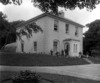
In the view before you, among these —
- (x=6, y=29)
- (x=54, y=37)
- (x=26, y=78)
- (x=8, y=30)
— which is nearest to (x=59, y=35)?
(x=54, y=37)

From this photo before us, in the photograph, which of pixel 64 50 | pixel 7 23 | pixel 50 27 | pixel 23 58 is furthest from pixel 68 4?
pixel 64 50

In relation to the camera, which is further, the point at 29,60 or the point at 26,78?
the point at 29,60

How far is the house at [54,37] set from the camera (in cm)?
2702

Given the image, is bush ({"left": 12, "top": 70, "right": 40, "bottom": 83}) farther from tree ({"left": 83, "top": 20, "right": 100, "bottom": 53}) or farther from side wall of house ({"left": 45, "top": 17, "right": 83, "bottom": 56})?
tree ({"left": 83, "top": 20, "right": 100, "bottom": 53})

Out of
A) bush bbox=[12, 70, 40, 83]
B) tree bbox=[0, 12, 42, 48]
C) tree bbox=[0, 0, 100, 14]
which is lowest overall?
bush bbox=[12, 70, 40, 83]

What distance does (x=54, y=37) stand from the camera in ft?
92.2

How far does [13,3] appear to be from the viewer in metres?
8.12

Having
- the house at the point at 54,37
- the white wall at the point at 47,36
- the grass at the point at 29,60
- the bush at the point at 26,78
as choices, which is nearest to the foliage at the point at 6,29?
the bush at the point at 26,78

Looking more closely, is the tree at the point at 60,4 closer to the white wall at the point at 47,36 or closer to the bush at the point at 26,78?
the bush at the point at 26,78

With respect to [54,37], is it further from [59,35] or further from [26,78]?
[26,78]

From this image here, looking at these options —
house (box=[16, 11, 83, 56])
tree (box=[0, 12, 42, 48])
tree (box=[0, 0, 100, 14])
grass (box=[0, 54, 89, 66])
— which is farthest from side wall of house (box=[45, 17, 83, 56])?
tree (box=[0, 0, 100, 14])

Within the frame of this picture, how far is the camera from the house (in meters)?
27.0

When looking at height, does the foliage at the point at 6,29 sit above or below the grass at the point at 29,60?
above

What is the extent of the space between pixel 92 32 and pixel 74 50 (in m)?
9.55
